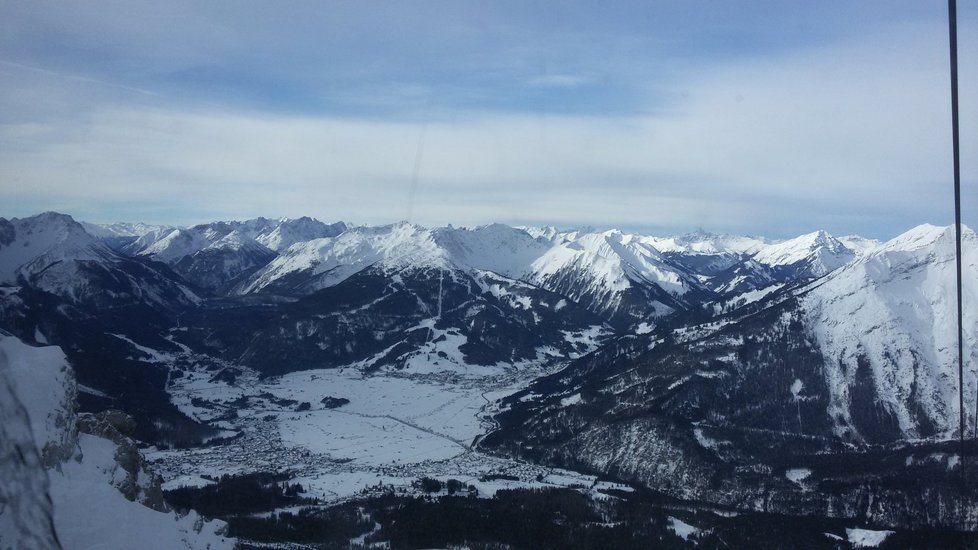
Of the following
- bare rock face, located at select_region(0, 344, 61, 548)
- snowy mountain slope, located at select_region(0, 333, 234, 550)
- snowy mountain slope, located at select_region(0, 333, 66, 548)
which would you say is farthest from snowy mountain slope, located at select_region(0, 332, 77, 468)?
bare rock face, located at select_region(0, 344, 61, 548)

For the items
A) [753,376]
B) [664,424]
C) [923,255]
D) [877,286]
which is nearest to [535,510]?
[664,424]

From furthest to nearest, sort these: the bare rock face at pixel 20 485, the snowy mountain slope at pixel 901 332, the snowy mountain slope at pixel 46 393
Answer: the snowy mountain slope at pixel 901 332 → the snowy mountain slope at pixel 46 393 → the bare rock face at pixel 20 485

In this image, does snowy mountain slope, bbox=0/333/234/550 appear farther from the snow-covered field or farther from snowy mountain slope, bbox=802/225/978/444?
snowy mountain slope, bbox=802/225/978/444

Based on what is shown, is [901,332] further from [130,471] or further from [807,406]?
[130,471]

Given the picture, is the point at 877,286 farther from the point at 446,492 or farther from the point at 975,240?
the point at 446,492

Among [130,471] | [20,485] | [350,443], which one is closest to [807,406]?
[350,443]

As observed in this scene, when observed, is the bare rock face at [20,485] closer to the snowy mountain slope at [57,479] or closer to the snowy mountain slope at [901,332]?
the snowy mountain slope at [57,479]

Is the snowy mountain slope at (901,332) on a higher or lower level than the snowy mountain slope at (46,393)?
lower

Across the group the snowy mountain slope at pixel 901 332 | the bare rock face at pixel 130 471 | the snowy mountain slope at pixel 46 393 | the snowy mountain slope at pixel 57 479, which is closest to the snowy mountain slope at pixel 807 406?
the snowy mountain slope at pixel 901 332
